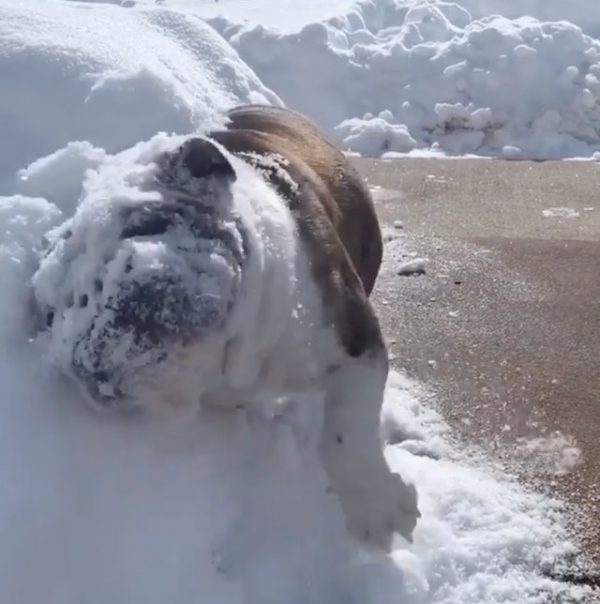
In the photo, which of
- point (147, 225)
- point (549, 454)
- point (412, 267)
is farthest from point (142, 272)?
point (412, 267)

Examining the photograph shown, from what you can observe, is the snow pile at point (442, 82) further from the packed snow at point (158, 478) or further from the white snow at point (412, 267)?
the packed snow at point (158, 478)

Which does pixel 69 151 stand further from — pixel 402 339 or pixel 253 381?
pixel 402 339

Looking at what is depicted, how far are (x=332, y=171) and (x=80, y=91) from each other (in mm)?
1104

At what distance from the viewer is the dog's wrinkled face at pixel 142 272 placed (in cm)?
235

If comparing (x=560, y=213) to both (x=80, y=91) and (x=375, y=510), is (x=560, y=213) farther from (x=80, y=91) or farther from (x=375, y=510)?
(x=375, y=510)

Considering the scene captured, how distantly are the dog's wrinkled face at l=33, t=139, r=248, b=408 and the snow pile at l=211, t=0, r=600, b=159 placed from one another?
432 cm

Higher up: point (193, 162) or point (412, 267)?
point (193, 162)

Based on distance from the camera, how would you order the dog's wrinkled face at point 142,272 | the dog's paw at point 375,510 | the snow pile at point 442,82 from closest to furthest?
the dog's wrinkled face at point 142,272, the dog's paw at point 375,510, the snow pile at point 442,82

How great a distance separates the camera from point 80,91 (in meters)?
4.24

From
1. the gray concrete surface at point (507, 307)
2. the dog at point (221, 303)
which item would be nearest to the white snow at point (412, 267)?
the gray concrete surface at point (507, 307)

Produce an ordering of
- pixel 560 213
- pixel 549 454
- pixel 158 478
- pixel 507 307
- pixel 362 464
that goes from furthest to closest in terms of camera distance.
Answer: pixel 560 213 → pixel 507 307 → pixel 549 454 → pixel 362 464 → pixel 158 478

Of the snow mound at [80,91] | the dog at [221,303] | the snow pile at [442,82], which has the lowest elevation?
the snow pile at [442,82]

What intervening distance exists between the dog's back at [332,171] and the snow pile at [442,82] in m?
2.91

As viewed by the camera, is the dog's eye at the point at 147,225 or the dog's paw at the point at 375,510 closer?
the dog's eye at the point at 147,225
